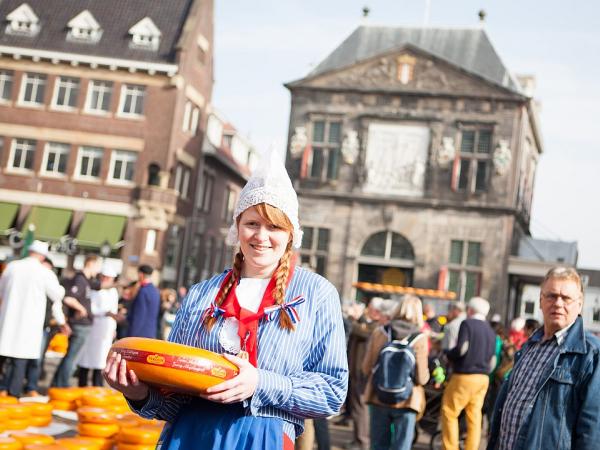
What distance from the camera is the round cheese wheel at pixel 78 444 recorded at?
20.3 feet

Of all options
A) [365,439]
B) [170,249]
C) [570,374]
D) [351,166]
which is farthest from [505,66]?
[570,374]

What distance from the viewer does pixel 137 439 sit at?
6.53 meters

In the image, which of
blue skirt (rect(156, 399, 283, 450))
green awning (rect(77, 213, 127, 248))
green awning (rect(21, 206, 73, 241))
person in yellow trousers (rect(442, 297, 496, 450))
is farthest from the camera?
green awning (rect(21, 206, 73, 241))

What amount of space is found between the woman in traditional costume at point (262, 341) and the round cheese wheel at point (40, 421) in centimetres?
506

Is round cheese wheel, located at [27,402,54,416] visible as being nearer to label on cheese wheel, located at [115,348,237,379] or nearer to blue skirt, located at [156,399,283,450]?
blue skirt, located at [156,399,283,450]

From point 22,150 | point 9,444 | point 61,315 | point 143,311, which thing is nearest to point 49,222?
point 22,150

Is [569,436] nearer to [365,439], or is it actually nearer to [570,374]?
[570,374]

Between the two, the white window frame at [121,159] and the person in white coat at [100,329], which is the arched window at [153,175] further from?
the person in white coat at [100,329]

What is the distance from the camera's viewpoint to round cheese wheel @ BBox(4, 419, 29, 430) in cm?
719

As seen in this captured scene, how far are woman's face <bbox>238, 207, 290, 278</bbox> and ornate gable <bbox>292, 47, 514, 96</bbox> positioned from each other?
3339 centimetres

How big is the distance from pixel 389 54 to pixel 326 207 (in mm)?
7099

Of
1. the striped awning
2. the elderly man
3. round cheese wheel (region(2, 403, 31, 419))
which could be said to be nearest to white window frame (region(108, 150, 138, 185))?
the striped awning

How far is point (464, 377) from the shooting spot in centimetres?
957

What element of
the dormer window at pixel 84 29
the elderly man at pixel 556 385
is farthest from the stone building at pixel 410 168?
the elderly man at pixel 556 385
